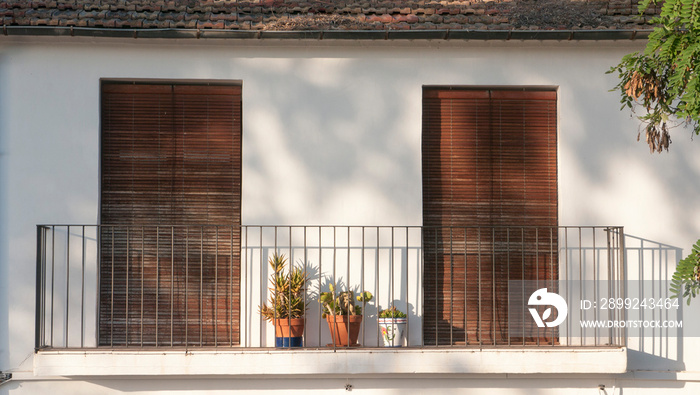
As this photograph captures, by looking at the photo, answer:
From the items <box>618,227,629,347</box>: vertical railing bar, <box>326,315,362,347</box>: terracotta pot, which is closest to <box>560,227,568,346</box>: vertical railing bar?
<box>618,227,629,347</box>: vertical railing bar

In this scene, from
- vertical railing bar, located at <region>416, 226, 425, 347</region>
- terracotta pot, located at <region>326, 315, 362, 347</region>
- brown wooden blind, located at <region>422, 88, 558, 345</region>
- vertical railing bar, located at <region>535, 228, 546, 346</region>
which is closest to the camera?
terracotta pot, located at <region>326, 315, 362, 347</region>

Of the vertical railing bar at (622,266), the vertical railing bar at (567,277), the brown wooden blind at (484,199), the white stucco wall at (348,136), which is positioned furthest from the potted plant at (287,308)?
the vertical railing bar at (622,266)

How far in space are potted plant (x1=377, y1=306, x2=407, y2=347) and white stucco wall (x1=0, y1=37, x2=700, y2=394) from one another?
588mm

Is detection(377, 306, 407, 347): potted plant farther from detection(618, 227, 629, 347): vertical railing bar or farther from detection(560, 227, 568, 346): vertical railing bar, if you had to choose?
detection(618, 227, 629, 347): vertical railing bar

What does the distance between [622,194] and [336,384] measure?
3.75 m

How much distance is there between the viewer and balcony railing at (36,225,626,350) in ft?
27.9

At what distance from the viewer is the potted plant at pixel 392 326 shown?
8.29 meters

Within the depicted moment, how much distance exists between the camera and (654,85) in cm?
667

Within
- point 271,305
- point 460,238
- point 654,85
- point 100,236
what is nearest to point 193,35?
point 100,236

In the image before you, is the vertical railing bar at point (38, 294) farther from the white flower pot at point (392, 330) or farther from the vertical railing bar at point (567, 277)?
the vertical railing bar at point (567, 277)

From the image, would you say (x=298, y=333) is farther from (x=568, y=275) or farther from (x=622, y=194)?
(x=622, y=194)

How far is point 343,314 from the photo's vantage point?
8.33 m

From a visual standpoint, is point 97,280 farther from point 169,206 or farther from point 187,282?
point 169,206

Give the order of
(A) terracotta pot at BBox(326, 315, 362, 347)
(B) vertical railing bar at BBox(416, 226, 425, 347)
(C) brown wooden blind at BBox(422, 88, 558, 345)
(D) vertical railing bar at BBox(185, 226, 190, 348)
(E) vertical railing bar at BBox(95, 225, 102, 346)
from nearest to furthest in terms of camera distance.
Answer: (D) vertical railing bar at BBox(185, 226, 190, 348)
(A) terracotta pot at BBox(326, 315, 362, 347)
(E) vertical railing bar at BBox(95, 225, 102, 346)
(B) vertical railing bar at BBox(416, 226, 425, 347)
(C) brown wooden blind at BBox(422, 88, 558, 345)
